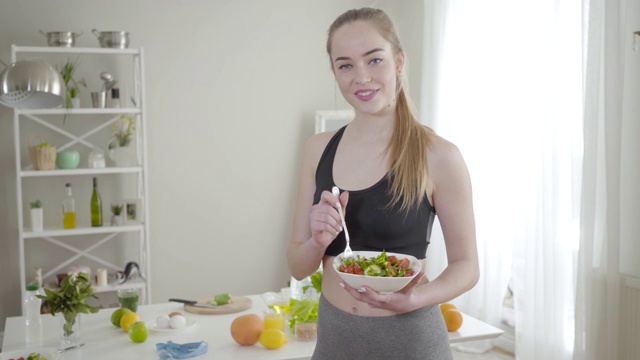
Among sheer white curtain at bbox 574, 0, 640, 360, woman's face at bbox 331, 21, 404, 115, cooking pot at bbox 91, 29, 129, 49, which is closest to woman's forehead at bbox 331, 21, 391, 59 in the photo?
woman's face at bbox 331, 21, 404, 115

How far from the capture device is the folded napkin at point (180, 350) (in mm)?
2305

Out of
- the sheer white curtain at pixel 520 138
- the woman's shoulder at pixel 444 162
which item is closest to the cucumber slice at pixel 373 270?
the woman's shoulder at pixel 444 162

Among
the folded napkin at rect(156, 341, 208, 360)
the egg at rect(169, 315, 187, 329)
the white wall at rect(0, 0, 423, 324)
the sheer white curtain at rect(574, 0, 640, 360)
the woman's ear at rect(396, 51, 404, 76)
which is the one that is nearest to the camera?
the woman's ear at rect(396, 51, 404, 76)

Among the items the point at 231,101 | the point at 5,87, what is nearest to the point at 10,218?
the point at 231,101

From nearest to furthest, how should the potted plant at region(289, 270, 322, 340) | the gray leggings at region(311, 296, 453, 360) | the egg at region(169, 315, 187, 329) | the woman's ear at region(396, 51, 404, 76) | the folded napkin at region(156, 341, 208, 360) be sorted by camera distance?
the gray leggings at region(311, 296, 453, 360) < the woman's ear at region(396, 51, 404, 76) < the folded napkin at region(156, 341, 208, 360) < the potted plant at region(289, 270, 322, 340) < the egg at region(169, 315, 187, 329)

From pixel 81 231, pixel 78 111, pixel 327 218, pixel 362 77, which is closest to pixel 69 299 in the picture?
pixel 327 218

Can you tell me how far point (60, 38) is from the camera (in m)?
4.38

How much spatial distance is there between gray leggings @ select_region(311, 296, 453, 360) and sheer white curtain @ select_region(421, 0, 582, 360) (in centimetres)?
229

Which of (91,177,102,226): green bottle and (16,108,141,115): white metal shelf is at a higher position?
(16,108,141,115): white metal shelf

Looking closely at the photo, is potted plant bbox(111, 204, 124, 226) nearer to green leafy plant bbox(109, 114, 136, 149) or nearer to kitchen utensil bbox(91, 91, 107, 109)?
green leafy plant bbox(109, 114, 136, 149)

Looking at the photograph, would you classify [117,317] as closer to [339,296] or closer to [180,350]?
[180,350]

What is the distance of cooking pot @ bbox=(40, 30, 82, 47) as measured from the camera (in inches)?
172

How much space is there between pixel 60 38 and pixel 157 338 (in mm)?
2502

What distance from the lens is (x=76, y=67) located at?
15.5 feet
